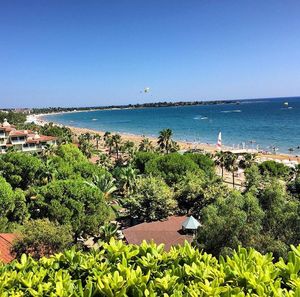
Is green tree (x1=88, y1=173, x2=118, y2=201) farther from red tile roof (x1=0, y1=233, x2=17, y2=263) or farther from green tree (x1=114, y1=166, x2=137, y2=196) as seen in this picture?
red tile roof (x1=0, y1=233, x2=17, y2=263)

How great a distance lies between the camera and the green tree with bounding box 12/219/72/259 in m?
19.4

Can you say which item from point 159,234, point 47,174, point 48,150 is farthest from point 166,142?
point 159,234

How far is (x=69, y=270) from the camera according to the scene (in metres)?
6.96

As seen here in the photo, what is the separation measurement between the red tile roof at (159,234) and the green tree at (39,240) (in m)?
5.75

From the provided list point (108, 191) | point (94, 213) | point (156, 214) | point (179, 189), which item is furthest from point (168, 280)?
point (108, 191)

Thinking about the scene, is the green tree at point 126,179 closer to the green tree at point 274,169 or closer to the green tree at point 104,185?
the green tree at point 104,185

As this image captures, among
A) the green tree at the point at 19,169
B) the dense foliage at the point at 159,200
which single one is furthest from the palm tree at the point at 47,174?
the green tree at the point at 19,169

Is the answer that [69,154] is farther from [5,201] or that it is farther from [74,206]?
[74,206]

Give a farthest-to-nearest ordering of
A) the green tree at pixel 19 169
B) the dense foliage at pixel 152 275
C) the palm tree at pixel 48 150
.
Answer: the palm tree at pixel 48 150 → the green tree at pixel 19 169 → the dense foliage at pixel 152 275

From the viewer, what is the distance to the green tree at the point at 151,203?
29.8 m

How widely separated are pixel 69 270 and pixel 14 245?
14.1 meters

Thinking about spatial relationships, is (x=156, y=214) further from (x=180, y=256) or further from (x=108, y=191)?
(x=180, y=256)

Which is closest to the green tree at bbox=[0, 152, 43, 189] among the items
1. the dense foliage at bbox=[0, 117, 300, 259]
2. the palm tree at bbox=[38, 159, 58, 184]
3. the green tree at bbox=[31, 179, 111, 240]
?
the dense foliage at bbox=[0, 117, 300, 259]

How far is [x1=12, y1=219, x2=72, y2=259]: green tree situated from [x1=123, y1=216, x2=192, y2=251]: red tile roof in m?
5.75
